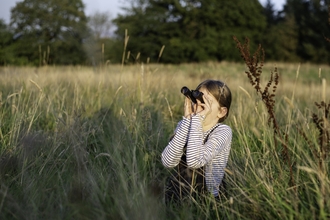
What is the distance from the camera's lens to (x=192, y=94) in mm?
2379

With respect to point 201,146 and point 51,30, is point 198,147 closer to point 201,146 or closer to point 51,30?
point 201,146

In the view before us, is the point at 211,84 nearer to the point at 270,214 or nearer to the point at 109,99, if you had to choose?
the point at 270,214

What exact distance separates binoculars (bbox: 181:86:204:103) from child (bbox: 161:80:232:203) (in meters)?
0.04

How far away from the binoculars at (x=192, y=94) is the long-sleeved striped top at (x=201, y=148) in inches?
4.4

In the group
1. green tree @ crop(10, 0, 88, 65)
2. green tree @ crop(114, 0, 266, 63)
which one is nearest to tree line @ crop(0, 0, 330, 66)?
green tree @ crop(114, 0, 266, 63)

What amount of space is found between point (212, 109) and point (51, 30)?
726 inches

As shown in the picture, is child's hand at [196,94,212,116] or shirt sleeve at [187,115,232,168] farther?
child's hand at [196,94,212,116]

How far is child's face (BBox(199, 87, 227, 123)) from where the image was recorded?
2549 mm

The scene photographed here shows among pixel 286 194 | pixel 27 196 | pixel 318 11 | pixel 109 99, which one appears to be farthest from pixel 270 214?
pixel 318 11

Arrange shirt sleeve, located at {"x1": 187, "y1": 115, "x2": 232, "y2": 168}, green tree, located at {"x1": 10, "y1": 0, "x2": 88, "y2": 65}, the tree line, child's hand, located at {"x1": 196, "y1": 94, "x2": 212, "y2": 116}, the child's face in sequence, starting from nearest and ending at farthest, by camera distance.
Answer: shirt sleeve, located at {"x1": 187, "y1": 115, "x2": 232, "y2": 168}
child's hand, located at {"x1": 196, "y1": 94, "x2": 212, "y2": 116}
the child's face
green tree, located at {"x1": 10, "y1": 0, "x2": 88, "y2": 65}
the tree line

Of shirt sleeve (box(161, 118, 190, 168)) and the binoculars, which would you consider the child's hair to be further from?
shirt sleeve (box(161, 118, 190, 168))

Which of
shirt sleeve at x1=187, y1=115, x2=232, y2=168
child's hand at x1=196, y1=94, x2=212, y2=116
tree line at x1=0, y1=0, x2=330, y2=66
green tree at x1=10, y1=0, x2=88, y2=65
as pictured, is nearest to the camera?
shirt sleeve at x1=187, y1=115, x2=232, y2=168

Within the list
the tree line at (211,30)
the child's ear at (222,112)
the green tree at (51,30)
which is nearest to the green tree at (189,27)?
the tree line at (211,30)

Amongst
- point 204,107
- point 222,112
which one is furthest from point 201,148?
point 222,112
